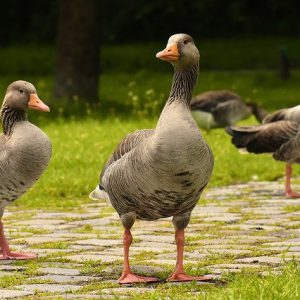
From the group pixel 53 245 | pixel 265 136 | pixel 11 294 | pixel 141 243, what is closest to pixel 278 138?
pixel 265 136

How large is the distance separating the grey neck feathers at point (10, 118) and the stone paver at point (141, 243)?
3.16 ft

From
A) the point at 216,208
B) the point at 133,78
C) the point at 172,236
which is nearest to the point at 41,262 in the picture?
the point at 172,236

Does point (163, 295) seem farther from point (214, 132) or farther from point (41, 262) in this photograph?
point (214, 132)

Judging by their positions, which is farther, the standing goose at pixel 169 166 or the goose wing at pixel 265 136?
the goose wing at pixel 265 136

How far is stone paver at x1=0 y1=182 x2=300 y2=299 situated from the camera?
6.72m

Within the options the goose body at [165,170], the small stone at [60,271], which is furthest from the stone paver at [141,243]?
the goose body at [165,170]

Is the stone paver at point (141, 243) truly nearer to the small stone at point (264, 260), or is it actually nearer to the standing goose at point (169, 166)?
the small stone at point (264, 260)

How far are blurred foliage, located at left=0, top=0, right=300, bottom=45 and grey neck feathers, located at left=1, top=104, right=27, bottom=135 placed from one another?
29.7 m

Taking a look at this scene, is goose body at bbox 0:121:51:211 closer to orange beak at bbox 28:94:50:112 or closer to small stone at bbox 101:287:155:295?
orange beak at bbox 28:94:50:112

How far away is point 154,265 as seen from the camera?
7289 mm

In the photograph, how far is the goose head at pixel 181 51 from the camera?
258 inches

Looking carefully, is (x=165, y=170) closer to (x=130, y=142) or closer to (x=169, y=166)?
(x=169, y=166)

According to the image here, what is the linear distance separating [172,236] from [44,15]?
107ft

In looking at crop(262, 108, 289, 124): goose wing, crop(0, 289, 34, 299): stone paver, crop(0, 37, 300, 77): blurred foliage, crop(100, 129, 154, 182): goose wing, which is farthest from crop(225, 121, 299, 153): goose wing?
crop(0, 37, 300, 77): blurred foliage
